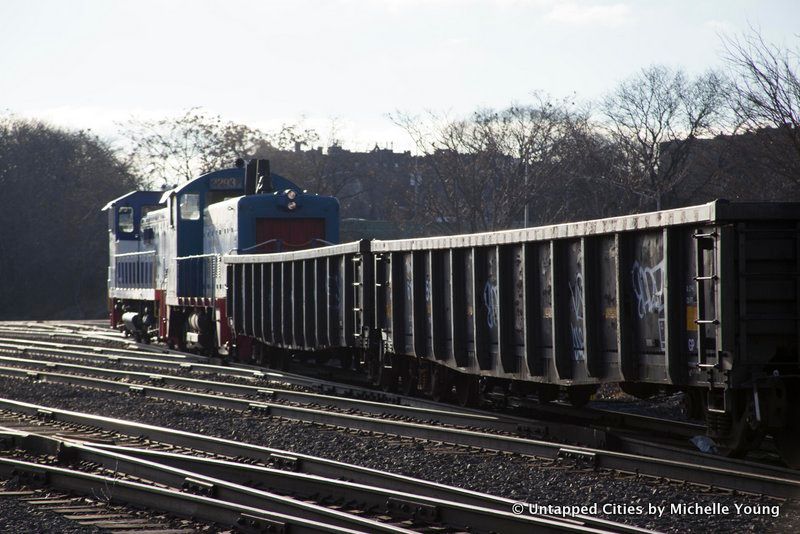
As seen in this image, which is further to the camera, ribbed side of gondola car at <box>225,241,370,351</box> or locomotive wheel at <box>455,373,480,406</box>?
ribbed side of gondola car at <box>225,241,370,351</box>

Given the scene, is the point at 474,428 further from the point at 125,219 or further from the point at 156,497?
the point at 125,219

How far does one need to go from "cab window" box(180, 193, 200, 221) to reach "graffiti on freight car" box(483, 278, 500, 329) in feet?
46.2

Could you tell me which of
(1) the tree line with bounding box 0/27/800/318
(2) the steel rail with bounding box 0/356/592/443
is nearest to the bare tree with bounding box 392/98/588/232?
(1) the tree line with bounding box 0/27/800/318

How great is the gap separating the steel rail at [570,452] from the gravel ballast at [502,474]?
0.17 metres

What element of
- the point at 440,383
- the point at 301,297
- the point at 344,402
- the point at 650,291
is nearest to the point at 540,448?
the point at 650,291

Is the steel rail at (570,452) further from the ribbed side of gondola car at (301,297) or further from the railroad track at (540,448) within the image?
the ribbed side of gondola car at (301,297)

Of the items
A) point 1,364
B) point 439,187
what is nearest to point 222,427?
point 1,364

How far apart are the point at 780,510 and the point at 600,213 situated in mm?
44655

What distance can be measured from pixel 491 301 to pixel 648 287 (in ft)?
10.7

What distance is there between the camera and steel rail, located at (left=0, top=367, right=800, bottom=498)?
827cm

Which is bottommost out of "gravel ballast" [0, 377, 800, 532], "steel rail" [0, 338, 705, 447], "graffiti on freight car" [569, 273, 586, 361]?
"gravel ballast" [0, 377, 800, 532]

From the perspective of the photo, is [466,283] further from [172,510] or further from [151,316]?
[151,316]

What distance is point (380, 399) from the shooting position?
1529 centimetres

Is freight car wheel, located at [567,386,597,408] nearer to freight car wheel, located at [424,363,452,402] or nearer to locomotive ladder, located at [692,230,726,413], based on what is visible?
freight car wheel, located at [424,363,452,402]
